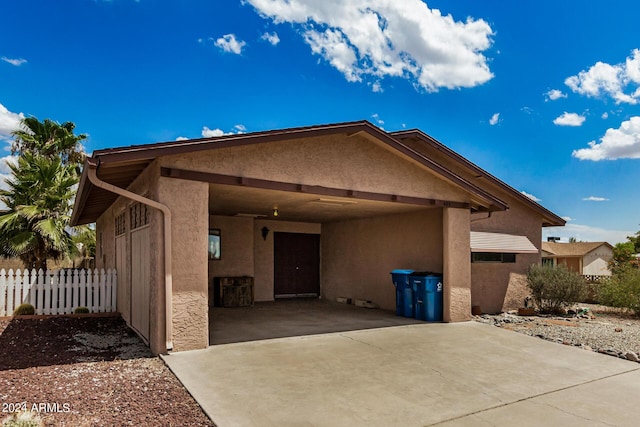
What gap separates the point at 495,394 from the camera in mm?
5531

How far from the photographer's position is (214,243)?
1423 centimetres

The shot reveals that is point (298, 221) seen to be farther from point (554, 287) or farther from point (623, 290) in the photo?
point (623, 290)

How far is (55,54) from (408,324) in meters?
17.6

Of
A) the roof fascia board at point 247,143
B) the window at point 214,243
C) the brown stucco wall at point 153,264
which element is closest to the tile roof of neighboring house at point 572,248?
the window at point 214,243

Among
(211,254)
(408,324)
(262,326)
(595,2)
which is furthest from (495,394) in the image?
(595,2)

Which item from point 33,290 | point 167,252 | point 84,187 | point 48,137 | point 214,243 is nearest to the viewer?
point 167,252

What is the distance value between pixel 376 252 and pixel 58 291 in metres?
9.18

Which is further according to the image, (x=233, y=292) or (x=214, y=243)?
(x=214, y=243)

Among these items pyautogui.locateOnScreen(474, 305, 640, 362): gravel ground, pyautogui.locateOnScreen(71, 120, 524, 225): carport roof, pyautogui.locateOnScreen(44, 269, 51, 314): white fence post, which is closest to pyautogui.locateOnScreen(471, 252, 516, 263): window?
pyautogui.locateOnScreen(474, 305, 640, 362): gravel ground

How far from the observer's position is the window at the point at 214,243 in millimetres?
14148

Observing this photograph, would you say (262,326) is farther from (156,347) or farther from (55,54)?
(55,54)

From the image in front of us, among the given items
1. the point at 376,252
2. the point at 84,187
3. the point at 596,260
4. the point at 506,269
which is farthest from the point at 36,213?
the point at 596,260

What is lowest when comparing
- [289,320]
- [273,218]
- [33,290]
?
[289,320]

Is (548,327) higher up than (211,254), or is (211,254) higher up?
(211,254)
